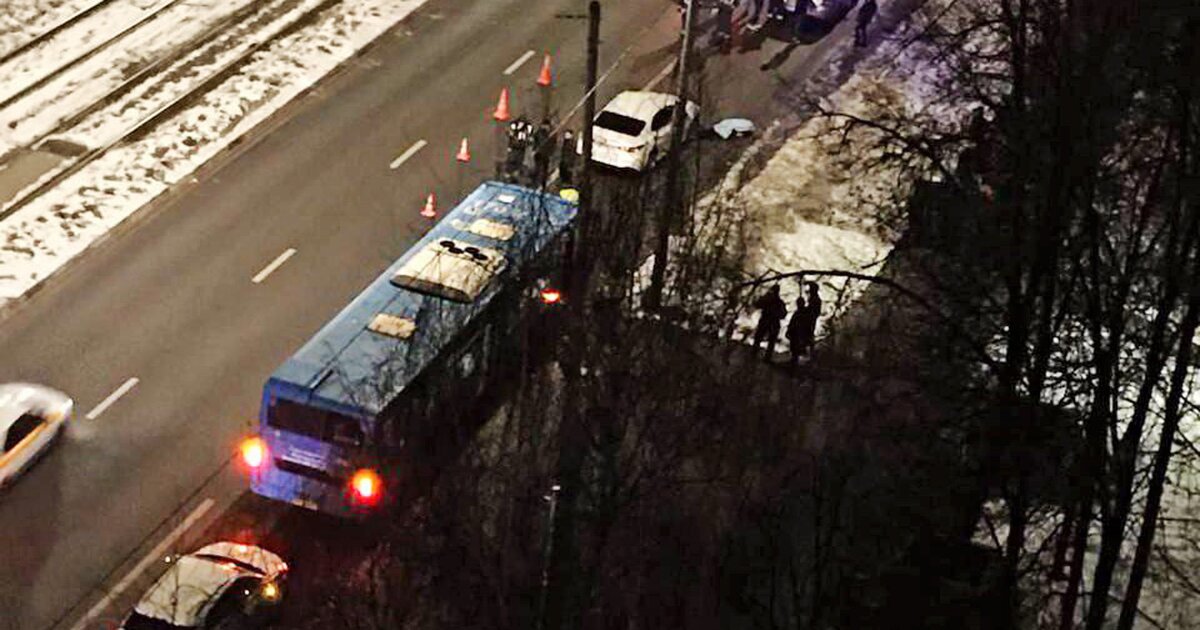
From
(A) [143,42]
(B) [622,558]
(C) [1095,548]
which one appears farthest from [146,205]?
(C) [1095,548]

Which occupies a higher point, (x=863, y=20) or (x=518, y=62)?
(x=863, y=20)

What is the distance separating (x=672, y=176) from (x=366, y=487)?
23.0 ft

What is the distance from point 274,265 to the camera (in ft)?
99.5

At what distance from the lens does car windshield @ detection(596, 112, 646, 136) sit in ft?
109

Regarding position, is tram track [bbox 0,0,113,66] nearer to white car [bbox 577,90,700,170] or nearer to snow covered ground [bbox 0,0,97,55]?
snow covered ground [bbox 0,0,97,55]

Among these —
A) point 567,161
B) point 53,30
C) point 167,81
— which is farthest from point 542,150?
point 53,30

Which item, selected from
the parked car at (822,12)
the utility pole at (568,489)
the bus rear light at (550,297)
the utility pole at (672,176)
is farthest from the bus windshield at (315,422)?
the parked car at (822,12)

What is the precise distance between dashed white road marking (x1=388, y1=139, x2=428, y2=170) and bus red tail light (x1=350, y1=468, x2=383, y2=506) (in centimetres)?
1007

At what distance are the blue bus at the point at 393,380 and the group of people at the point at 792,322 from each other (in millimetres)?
3528

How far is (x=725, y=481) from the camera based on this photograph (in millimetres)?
24172

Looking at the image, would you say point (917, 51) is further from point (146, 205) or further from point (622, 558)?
point (622, 558)

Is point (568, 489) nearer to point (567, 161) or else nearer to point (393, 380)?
point (393, 380)

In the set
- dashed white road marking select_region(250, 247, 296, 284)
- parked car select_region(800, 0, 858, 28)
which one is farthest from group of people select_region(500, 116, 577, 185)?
parked car select_region(800, 0, 858, 28)

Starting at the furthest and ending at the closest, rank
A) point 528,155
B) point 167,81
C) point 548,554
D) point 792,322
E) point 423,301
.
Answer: point 167,81, point 528,155, point 792,322, point 423,301, point 548,554
